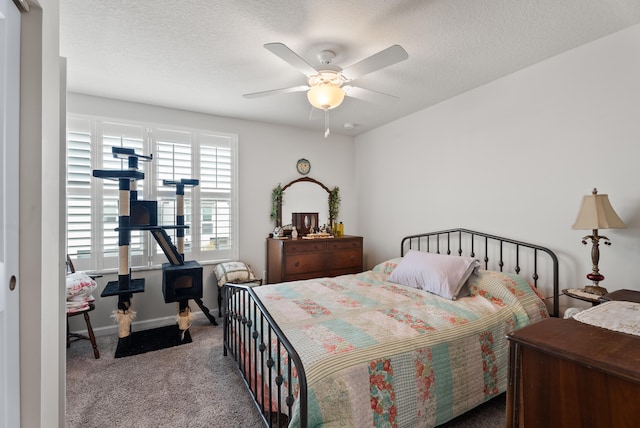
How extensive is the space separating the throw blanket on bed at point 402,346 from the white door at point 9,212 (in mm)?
978

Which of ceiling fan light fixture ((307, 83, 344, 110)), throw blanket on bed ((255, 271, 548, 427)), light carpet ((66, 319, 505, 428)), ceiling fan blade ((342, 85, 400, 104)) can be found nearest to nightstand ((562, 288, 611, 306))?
throw blanket on bed ((255, 271, 548, 427))

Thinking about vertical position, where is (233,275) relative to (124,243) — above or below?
below

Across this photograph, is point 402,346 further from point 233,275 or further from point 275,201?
point 275,201

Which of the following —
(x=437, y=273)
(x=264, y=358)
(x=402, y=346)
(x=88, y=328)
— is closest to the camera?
(x=402, y=346)

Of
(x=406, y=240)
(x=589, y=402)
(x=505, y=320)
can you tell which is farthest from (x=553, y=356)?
(x=406, y=240)

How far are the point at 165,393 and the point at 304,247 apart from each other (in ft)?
6.57

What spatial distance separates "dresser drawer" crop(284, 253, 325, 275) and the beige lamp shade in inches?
101

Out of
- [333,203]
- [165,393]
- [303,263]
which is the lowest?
[165,393]

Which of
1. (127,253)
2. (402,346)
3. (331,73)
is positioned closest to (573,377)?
(402,346)

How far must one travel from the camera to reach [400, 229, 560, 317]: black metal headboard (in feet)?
7.84

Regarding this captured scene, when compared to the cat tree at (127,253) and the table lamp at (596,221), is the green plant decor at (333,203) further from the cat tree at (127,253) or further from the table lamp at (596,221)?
the table lamp at (596,221)

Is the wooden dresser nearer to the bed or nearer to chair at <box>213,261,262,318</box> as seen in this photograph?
chair at <box>213,261,262,318</box>

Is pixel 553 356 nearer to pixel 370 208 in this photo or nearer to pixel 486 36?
pixel 486 36

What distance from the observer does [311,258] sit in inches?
145
